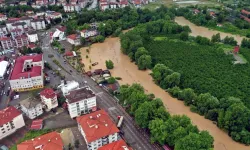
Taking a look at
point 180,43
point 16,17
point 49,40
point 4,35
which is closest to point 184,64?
point 180,43

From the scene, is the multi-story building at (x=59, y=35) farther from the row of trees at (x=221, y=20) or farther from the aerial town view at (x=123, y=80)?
the row of trees at (x=221, y=20)

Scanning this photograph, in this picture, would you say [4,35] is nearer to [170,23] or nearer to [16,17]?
[16,17]

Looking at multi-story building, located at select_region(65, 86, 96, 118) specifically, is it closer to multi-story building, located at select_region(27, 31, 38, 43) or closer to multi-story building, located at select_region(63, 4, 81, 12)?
multi-story building, located at select_region(27, 31, 38, 43)

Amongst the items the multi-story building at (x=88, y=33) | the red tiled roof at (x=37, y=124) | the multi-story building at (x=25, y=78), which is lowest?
the red tiled roof at (x=37, y=124)

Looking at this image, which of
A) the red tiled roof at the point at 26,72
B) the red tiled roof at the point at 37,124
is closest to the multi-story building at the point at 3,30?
Result: the red tiled roof at the point at 26,72

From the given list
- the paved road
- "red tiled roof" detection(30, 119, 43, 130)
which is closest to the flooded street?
the paved road
